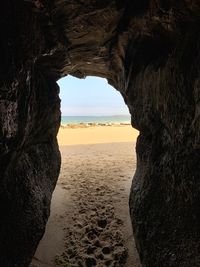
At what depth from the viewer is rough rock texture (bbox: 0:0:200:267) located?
281cm

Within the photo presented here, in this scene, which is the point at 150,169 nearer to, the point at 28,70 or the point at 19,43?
the point at 28,70

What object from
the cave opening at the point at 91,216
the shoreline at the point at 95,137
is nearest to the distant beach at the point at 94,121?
the shoreline at the point at 95,137

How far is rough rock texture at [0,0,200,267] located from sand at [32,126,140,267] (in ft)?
3.89

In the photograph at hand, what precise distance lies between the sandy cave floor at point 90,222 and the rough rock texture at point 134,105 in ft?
3.87

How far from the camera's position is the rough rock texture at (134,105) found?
9.21ft

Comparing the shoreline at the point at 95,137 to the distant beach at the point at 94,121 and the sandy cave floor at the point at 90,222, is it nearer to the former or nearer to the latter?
the distant beach at the point at 94,121

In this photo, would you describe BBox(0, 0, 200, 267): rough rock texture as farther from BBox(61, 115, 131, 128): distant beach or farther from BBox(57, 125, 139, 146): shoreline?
BBox(61, 115, 131, 128): distant beach

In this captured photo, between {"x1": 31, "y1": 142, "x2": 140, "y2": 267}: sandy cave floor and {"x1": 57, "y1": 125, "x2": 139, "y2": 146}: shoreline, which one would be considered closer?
{"x1": 31, "y1": 142, "x2": 140, "y2": 267}: sandy cave floor


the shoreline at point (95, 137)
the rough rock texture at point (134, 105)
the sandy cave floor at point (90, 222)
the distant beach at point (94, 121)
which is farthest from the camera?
the distant beach at point (94, 121)

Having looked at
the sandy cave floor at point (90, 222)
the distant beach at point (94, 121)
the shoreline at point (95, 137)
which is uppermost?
the distant beach at point (94, 121)

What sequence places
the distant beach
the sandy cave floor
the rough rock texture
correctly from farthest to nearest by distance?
the distant beach < the sandy cave floor < the rough rock texture

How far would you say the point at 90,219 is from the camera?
20.5ft

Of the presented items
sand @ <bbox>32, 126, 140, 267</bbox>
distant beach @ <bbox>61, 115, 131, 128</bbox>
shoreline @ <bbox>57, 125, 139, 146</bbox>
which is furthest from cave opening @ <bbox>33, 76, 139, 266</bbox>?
distant beach @ <bbox>61, 115, 131, 128</bbox>

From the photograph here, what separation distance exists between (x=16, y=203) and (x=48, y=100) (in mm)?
1988
